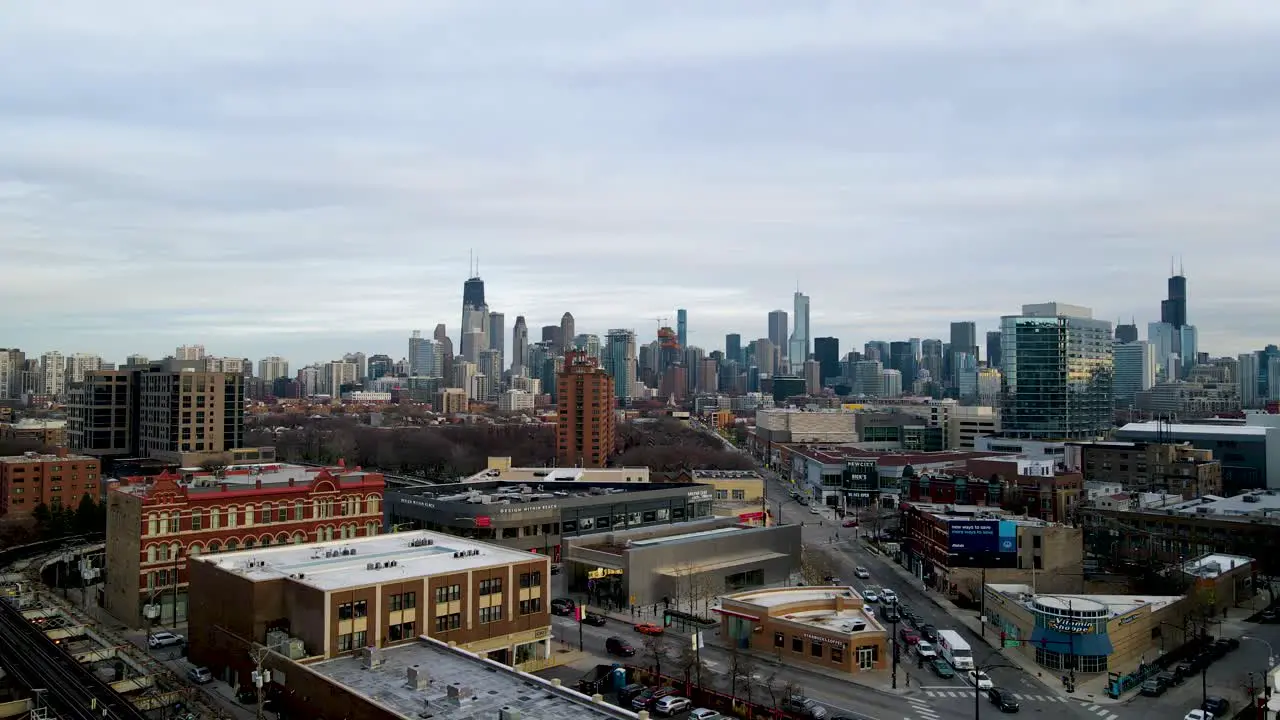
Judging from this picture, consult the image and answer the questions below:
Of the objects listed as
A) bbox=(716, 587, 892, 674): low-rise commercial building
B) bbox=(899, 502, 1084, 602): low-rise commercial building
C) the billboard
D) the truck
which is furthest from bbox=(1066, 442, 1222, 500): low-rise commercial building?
bbox=(716, 587, 892, 674): low-rise commercial building

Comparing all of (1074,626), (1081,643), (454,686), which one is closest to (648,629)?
(1074,626)

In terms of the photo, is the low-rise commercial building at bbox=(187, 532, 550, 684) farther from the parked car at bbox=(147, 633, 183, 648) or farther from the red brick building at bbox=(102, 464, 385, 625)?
the red brick building at bbox=(102, 464, 385, 625)

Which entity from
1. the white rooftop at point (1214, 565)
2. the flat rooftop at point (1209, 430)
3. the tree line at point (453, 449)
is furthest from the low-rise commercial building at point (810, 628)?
the flat rooftop at point (1209, 430)

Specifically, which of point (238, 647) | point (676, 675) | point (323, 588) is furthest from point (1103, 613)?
point (238, 647)

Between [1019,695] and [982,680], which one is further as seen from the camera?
[982,680]

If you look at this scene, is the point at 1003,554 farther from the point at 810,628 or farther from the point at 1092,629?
the point at 810,628

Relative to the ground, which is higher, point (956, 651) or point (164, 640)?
point (956, 651)
